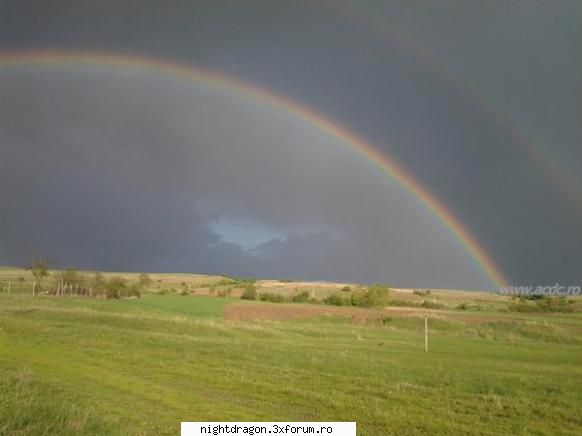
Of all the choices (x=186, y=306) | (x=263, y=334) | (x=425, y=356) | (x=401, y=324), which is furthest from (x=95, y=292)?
(x=425, y=356)

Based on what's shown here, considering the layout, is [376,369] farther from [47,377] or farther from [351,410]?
[47,377]

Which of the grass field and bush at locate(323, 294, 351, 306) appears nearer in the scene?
the grass field

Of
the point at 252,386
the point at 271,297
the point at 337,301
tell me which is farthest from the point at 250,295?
the point at 252,386

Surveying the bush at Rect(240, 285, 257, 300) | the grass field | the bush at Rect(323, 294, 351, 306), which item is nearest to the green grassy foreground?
the grass field

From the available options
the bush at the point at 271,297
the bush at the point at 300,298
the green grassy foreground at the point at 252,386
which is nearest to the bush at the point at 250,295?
the bush at the point at 271,297

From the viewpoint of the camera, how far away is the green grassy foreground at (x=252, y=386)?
13516 mm

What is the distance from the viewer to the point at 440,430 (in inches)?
603

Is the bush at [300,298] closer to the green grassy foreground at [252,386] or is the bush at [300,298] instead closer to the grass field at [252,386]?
the grass field at [252,386]

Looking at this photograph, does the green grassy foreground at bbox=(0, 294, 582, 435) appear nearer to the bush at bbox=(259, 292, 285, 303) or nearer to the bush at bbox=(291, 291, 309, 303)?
the bush at bbox=(259, 292, 285, 303)

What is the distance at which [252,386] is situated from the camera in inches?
803

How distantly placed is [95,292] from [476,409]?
318 feet

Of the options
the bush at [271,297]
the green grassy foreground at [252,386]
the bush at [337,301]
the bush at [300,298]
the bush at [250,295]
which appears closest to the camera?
the green grassy foreground at [252,386]

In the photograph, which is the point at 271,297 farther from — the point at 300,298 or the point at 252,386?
the point at 252,386

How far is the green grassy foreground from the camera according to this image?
44.3 feet
